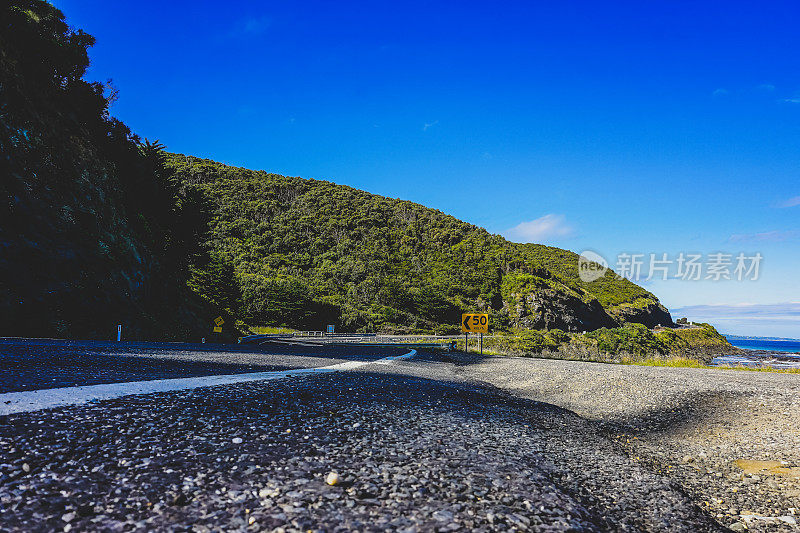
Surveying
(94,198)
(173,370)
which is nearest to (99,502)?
(173,370)

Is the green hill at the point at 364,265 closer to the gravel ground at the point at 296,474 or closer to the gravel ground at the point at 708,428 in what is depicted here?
the gravel ground at the point at 708,428

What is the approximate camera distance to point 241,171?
119 meters

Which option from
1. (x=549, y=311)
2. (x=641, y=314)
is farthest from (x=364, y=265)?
(x=641, y=314)

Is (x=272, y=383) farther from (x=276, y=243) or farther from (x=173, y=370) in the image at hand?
(x=276, y=243)

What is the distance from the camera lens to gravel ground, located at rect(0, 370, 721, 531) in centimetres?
212

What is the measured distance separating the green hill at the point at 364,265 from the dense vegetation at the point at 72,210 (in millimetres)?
19807

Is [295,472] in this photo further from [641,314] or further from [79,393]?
[641,314]

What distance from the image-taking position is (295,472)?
2.79 meters

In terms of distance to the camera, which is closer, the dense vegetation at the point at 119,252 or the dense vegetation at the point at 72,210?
the dense vegetation at the point at 72,210

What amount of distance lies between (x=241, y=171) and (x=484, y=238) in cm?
7113

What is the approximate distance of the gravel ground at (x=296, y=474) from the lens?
83.7 inches

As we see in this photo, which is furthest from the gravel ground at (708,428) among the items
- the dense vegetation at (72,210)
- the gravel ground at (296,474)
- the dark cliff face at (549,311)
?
the dark cliff face at (549,311)

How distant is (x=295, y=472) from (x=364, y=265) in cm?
8725

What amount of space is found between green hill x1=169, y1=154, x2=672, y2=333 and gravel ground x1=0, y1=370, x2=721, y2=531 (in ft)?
160
